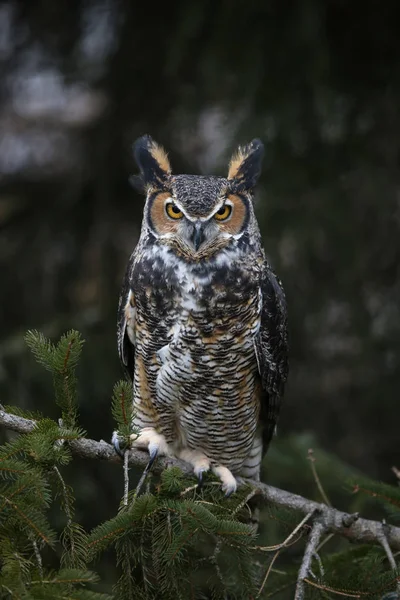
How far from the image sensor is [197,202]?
2.58 m

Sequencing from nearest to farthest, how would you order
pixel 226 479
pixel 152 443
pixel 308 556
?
pixel 308 556 → pixel 152 443 → pixel 226 479

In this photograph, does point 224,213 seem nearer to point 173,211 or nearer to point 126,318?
point 173,211

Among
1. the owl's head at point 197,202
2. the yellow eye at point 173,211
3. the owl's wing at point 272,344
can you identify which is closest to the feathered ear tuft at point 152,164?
the owl's head at point 197,202

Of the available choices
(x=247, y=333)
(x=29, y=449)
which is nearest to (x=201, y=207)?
(x=247, y=333)

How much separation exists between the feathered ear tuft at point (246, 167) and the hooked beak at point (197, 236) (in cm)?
30

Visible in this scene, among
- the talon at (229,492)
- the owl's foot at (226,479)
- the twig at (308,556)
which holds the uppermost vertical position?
the owl's foot at (226,479)

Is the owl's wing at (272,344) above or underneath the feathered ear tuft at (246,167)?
underneath

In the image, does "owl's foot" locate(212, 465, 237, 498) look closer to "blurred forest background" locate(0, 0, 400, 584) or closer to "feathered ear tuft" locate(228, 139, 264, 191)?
"blurred forest background" locate(0, 0, 400, 584)

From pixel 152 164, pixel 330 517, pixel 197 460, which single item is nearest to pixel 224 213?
pixel 152 164

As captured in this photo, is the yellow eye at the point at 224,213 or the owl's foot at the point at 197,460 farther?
the owl's foot at the point at 197,460

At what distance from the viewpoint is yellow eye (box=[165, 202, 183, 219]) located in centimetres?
265

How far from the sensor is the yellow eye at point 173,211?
2646 mm

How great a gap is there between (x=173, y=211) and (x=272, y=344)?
2.18 ft

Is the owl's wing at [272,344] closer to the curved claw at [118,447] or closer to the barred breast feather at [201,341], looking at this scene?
the barred breast feather at [201,341]
